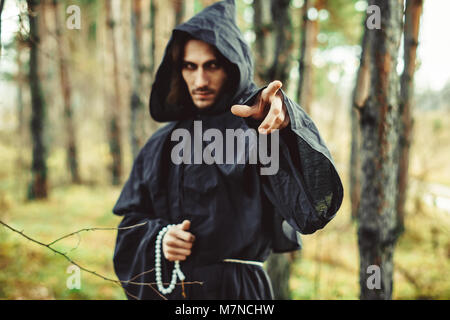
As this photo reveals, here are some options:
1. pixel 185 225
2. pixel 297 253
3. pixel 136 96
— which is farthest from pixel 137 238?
pixel 136 96

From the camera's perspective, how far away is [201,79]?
1.89 metres

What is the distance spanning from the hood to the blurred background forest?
0.79 meters

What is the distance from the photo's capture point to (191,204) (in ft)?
6.26

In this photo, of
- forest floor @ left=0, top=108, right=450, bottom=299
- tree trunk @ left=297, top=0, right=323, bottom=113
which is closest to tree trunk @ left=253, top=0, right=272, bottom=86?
tree trunk @ left=297, top=0, right=323, bottom=113

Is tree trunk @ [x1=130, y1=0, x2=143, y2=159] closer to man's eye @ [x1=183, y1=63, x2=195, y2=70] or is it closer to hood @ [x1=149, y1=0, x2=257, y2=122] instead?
hood @ [x1=149, y1=0, x2=257, y2=122]

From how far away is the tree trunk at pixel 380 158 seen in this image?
6.89ft

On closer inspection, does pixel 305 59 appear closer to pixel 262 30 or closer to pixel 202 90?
pixel 262 30

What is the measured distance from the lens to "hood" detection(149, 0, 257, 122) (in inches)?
73.7

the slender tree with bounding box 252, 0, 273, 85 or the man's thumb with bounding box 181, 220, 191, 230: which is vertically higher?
the slender tree with bounding box 252, 0, 273, 85

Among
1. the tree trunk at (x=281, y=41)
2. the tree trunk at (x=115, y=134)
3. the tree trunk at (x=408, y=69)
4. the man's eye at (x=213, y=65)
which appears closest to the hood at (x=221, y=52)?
the man's eye at (x=213, y=65)

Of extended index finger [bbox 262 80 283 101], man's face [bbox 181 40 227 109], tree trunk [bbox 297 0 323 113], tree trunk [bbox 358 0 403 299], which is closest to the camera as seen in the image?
extended index finger [bbox 262 80 283 101]
